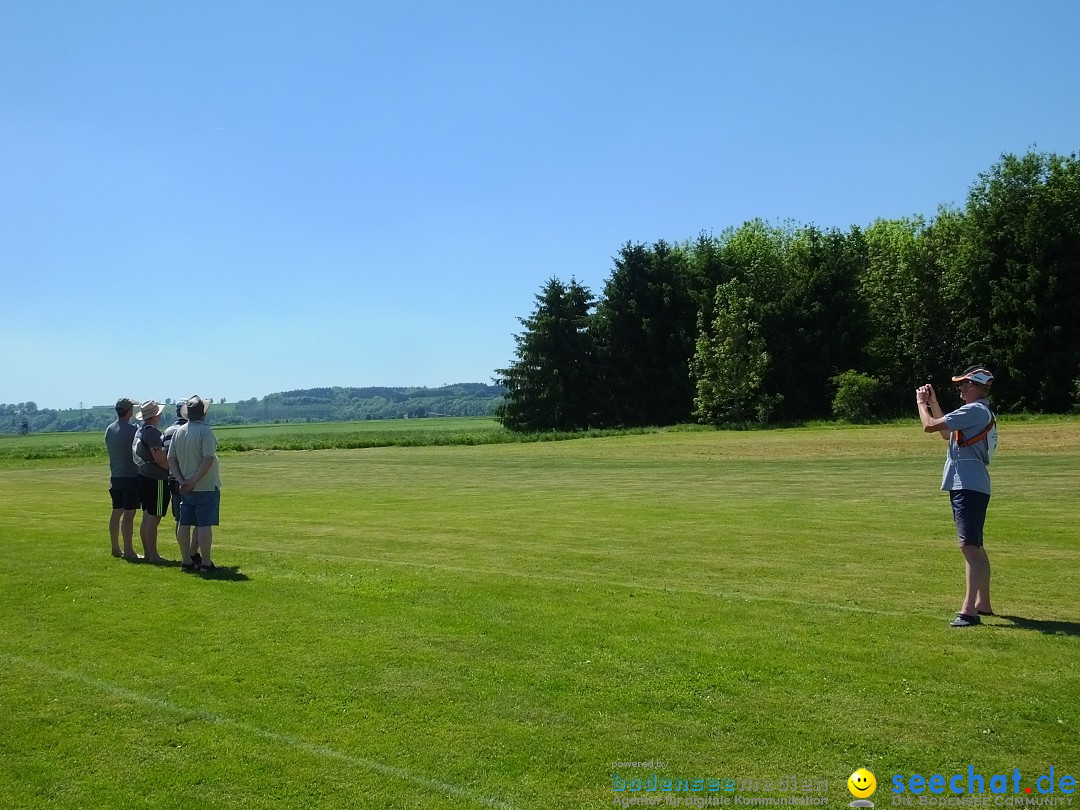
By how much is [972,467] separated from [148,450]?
10634mm

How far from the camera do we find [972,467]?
29.4ft

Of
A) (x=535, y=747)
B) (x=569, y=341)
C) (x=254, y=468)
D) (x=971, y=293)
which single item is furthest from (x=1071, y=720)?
(x=569, y=341)

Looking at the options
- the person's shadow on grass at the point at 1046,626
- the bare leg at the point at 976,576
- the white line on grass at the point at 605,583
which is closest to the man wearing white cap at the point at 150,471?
the white line on grass at the point at 605,583

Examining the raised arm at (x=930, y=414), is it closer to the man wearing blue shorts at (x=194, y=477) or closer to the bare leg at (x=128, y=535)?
the man wearing blue shorts at (x=194, y=477)

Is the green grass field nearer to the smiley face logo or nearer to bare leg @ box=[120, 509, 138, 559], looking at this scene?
the smiley face logo

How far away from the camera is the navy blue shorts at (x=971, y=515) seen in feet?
29.1

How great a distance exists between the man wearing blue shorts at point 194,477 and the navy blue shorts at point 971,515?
8.68 metres

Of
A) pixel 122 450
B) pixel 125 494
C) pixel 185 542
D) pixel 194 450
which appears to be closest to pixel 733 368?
pixel 122 450

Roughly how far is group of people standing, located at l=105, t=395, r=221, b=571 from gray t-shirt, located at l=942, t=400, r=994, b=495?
28.1 feet

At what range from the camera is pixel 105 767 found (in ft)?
18.6

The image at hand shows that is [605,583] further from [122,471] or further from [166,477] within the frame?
[122,471]

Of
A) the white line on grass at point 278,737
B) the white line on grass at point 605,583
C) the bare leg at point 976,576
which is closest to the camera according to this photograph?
the white line on grass at point 278,737

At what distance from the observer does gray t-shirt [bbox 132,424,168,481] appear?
13.4 meters

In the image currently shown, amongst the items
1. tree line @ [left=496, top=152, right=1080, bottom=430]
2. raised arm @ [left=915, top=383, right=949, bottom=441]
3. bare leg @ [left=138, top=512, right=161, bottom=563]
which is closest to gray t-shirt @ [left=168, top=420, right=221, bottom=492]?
bare leg @ [left=138, top=512, right=161, bottom=563]
